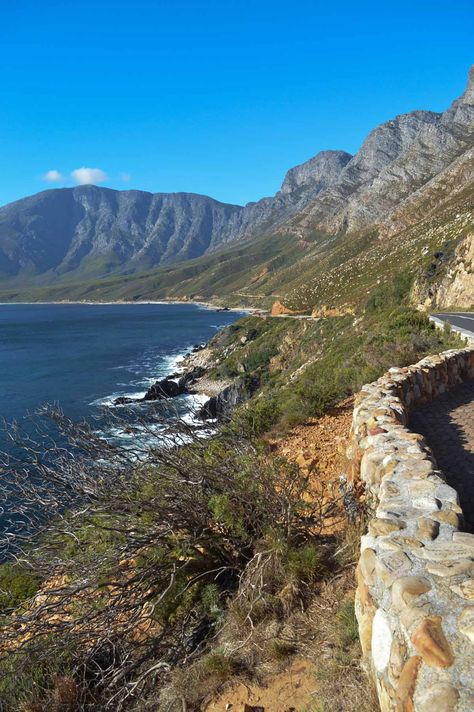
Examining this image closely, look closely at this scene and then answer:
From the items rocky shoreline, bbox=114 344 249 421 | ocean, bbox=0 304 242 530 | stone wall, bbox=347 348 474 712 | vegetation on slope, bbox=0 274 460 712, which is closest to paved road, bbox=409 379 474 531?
stone wall, bbox=347 348 474 712

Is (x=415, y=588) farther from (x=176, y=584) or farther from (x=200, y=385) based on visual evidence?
(x=200, y=385)

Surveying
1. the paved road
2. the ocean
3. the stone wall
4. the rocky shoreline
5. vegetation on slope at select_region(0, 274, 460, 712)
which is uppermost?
the stone wall

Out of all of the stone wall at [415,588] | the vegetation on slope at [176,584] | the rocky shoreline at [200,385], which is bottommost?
the rocky shoreline at [200,385]

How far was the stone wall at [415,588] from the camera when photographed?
231cm

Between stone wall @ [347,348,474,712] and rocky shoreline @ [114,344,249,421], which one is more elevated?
stone wall @ [347,348,474,712]

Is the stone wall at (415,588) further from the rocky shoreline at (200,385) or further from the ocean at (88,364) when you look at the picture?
the rocky shoreline at (200,385)

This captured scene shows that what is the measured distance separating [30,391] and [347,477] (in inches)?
1692

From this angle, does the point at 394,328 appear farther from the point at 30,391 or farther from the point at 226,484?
the point at 30,391

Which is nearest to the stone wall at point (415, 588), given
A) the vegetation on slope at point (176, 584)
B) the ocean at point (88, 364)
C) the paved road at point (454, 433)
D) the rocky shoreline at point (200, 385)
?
the vegetation on slope at point (176, 584)

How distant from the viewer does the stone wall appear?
91.1 inches

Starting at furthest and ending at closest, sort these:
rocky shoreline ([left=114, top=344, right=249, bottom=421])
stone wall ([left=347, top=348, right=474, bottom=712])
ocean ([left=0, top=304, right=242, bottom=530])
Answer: rocky shoreline ([left=114, top=344, right=249, bottom=421])
ocean ([left=0, top=304, right=242, bottom=530])
stone wall ([left=347, top=348, right=474, bottom=712])

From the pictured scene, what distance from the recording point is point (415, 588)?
2.75 metres

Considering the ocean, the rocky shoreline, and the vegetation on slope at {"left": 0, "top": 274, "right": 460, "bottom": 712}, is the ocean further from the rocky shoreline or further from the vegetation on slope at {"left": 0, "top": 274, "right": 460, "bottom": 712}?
the rocky shoreline

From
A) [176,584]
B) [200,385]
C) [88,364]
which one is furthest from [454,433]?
[88,364]
